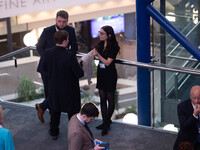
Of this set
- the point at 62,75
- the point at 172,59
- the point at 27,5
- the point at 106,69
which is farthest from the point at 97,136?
the point at 27,5

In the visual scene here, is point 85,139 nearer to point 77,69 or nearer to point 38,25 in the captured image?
point 77,69

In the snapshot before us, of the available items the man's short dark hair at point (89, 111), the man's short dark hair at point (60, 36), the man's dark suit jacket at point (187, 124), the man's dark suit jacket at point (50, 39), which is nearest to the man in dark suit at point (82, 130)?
the man's short dark hair at point (89, 111)

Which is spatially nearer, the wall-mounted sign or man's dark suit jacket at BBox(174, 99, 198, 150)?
man's dark suit jacket at BBox(174, 99, 198, 150)

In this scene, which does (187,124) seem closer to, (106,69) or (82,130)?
(82,130)

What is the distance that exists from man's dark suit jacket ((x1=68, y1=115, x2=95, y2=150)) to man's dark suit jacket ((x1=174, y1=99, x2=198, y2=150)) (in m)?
1.10

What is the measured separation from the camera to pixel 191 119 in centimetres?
457

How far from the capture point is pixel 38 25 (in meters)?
18.2

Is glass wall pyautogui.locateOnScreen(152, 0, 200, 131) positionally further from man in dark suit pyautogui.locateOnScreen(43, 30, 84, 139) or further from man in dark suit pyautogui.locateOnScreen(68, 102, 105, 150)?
man in dark suit pyautogui.locateOnScreen(68, 102, 105, 150)

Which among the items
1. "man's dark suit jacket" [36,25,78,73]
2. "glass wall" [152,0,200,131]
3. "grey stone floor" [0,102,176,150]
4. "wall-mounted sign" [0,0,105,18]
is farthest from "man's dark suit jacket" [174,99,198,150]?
"wall-mounted sign" [0,0,105,18]

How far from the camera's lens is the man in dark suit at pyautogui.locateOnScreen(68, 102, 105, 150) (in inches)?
156

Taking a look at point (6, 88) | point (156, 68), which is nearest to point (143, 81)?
point (156, 68)

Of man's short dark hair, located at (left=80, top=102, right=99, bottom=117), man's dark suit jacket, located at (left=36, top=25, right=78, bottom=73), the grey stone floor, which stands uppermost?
man's dark suit jacket, located at (left=36, top=25, right=78, bottom=73)

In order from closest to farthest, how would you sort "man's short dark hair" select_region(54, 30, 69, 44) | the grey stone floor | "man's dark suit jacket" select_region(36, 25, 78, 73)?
1. "man's short dark hair" select_region(54, 30, 69, 44)
2. the grey stone floor
3. "man's dark suit jacket" select_region(36, 25, 78, 73)

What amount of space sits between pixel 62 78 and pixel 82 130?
4.24ft
